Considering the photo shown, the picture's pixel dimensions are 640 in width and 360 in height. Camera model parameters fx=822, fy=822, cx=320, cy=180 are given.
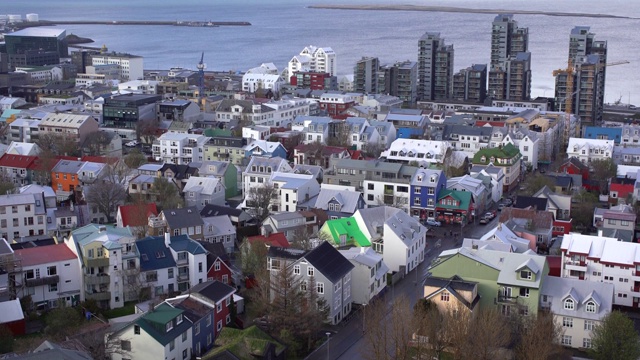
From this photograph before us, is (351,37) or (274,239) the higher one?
(351,37)

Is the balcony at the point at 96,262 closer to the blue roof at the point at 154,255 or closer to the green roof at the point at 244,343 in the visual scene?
the blue roof at the point at 154,255

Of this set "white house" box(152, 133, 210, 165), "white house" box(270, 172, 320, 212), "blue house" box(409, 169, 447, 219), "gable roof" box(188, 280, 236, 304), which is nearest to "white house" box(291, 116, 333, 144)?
"white house" box(152, 133, 210, 165)

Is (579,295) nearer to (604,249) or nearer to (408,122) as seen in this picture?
(604,249)

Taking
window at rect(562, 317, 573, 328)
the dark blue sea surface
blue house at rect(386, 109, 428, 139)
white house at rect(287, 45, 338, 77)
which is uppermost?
the dark blue sea surface

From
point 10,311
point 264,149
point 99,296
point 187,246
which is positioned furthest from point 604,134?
point 10,311

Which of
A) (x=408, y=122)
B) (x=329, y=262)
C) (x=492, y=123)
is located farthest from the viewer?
(x=408, y=122)

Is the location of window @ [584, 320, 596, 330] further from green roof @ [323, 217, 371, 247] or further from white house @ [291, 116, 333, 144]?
white house @ [291, 116, 333, 144]
